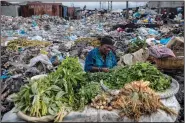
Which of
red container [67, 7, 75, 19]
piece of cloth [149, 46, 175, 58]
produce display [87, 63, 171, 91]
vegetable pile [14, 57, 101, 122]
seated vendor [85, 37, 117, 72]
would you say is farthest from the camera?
red container [67, 7, 75, 19]

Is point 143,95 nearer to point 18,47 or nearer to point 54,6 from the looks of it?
point 18,47

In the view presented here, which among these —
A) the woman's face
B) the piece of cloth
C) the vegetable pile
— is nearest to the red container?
the piece of cloth

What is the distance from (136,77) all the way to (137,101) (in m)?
0.57

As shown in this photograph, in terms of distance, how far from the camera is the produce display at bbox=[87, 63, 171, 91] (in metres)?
3.56

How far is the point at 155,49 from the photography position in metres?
5.41

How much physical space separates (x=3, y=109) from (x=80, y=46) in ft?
14.7

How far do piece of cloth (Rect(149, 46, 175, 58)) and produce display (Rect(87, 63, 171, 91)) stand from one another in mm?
1427

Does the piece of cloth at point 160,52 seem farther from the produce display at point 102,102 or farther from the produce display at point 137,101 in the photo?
the produce display at point 102,102

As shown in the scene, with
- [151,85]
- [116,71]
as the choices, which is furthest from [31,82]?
[151,85]

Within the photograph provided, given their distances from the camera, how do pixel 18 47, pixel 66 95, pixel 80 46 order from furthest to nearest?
pixel 18 47, pixel 80 46, pixel 66 95

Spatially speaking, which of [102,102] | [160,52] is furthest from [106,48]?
[102,102]

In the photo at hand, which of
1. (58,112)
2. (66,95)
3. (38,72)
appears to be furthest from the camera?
(38,72)

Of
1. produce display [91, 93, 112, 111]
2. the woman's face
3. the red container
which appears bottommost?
produce display [91, 93, 112, 111]

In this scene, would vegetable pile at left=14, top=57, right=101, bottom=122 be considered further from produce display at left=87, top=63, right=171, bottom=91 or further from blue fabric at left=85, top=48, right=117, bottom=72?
blue fabric at left=85, top=48, right=117, bottom=72
